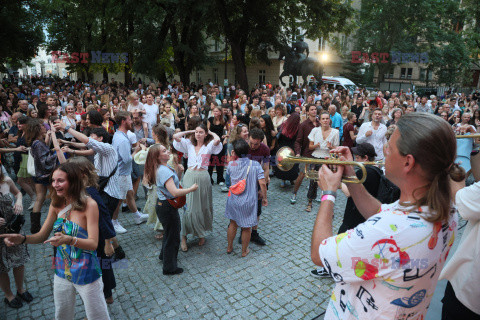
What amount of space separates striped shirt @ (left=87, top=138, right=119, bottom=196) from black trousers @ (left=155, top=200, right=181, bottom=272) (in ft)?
3.89

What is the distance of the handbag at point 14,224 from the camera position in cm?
332

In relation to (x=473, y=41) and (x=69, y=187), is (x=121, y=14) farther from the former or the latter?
(x=473, y=41)

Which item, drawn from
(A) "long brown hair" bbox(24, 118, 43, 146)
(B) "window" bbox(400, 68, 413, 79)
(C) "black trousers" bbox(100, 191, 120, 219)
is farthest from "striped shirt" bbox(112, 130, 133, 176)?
(B) "window" bbox(400, 68, 413, 79)

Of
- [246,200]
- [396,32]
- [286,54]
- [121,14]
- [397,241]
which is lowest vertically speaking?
[246,200]

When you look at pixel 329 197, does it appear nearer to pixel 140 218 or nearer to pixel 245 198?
pixel 245 198

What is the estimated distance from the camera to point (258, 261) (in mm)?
4621

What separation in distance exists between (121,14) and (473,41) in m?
35.8

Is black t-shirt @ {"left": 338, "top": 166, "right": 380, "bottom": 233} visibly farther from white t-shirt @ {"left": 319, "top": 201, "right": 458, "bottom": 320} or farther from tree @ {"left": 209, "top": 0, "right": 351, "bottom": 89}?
tree @ {"left": 209, "top": 0, "right": 351, "bottom": 89}

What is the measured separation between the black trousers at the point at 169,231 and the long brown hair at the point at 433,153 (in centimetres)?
325

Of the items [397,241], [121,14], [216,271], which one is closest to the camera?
[397,241]

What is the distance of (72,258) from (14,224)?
1282mm

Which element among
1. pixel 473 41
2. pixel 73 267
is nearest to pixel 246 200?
pixel 73 267

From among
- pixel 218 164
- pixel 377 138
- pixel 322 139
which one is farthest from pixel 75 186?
pixel 377 138

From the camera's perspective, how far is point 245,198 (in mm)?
4590
